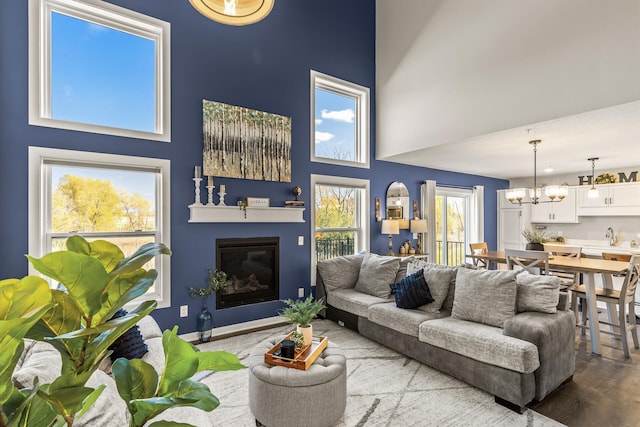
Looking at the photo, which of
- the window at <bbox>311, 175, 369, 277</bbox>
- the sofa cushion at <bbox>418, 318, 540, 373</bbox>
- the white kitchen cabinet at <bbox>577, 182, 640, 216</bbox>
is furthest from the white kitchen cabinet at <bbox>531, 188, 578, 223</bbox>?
the sofa cushion at <bbox>418, 318, 540, 373</bbox>

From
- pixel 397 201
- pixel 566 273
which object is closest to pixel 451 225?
pixel 397 201

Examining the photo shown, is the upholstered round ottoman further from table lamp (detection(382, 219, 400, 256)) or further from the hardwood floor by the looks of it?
table lamp (detection(382, 219, 400, 256))

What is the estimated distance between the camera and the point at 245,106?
4.37 meters

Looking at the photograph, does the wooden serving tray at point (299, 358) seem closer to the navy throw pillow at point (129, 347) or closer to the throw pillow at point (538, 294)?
the navy throw pillow at point (129, 347)

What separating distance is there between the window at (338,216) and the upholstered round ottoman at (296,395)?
2695 millimetres

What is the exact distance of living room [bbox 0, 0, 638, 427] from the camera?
10.1ft

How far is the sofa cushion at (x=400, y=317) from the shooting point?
3.20 m

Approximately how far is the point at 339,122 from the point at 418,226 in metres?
2.23

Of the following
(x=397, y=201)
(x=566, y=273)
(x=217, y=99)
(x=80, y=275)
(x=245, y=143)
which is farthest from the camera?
(x=397, y=201)

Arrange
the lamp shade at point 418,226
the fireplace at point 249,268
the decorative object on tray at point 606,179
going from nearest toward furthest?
the fireplace at point 249,268, the lamp shade at point 418,226, the decorative object on tray at point 606,179

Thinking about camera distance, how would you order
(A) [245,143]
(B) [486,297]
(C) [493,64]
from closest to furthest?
(B) [486,297]
(C) [493,64]
(A) [245,143]

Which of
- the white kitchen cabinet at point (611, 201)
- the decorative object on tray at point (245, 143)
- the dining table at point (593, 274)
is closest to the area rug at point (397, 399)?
the dining table at point (593, 274)

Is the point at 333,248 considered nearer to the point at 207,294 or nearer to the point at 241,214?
the point at 241,214

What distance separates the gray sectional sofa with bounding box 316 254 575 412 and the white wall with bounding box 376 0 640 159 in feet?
6.14
